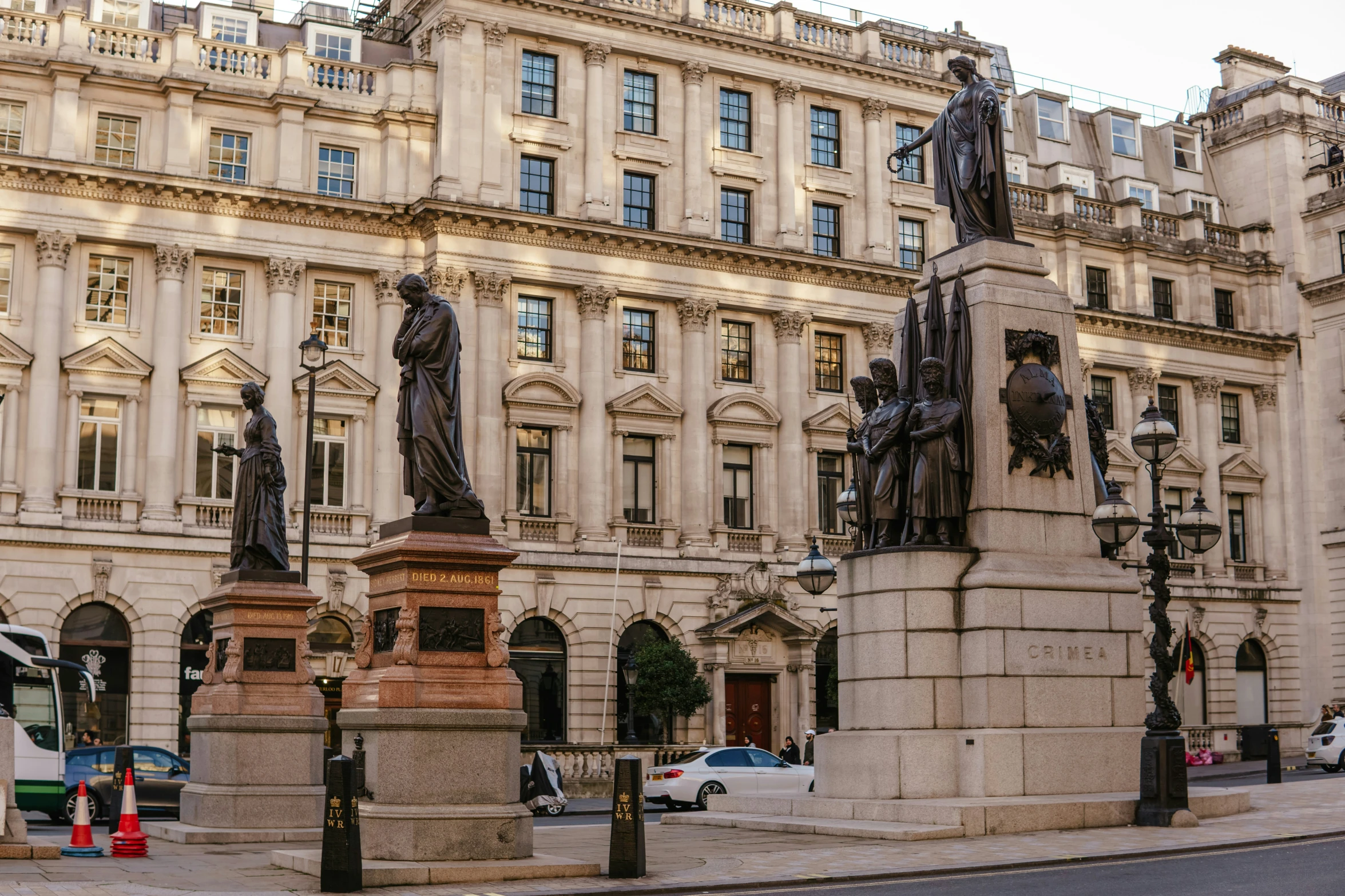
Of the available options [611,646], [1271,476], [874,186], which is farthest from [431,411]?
[1271,476]

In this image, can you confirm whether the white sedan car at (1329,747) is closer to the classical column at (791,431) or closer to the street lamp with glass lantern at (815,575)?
the classical column at (791,431)

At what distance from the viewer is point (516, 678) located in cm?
1556

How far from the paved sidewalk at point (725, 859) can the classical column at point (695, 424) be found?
2816cm

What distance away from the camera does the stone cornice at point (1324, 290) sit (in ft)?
197

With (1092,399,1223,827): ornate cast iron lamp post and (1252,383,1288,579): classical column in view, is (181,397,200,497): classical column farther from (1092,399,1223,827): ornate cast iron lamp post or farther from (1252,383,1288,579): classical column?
(1252,383,1288,579): classical column

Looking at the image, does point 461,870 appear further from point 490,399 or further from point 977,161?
point 490,399

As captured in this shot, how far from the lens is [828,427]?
49.8 m

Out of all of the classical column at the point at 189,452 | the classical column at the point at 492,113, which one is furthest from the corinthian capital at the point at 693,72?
the classical column at the point at 189,452

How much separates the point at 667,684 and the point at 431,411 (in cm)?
2873

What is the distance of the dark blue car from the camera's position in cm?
2909

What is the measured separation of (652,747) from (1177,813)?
81.7 ft

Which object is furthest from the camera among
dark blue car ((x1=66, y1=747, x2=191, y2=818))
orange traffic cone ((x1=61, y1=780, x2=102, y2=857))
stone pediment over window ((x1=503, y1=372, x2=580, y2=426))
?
stone pediment over window ((x1=503, y1=372, x2=580, y2=426))

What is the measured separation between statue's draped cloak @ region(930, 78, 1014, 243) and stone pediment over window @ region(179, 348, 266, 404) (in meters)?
26.4

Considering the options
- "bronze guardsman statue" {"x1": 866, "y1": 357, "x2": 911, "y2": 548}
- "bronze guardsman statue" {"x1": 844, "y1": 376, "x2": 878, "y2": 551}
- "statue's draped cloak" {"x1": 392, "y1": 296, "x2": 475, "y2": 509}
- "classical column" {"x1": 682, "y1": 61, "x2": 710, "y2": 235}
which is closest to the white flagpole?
"classical column" {"x1": 682, "y1": 61, "x2": 710, "y2": 235}
